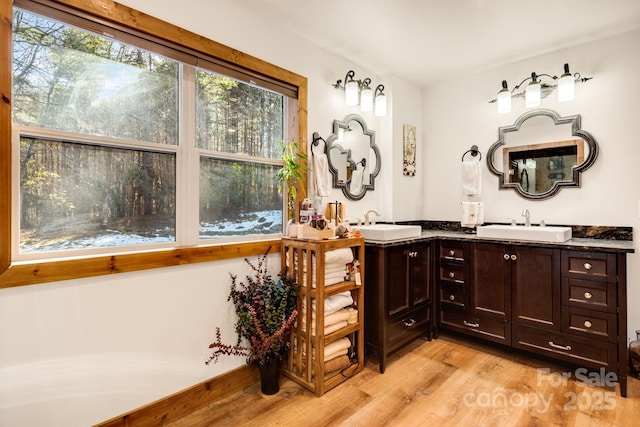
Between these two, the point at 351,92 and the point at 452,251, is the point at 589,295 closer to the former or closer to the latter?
the point at 452,251

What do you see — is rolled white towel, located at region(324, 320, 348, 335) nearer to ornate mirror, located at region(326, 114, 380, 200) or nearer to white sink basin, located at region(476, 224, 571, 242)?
ornate mirror, located at region(326, 114, 380, 200)

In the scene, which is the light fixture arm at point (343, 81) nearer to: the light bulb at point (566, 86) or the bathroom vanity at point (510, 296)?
the bathroom vanity at point (510, 296)

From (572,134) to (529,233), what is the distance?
978mm

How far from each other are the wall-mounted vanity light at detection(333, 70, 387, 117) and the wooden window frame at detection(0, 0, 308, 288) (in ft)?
1.70

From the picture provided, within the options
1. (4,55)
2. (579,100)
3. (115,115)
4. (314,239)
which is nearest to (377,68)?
(579,100)

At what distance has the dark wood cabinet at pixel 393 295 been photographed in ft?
7.83

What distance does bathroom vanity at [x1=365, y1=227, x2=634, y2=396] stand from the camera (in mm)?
2152

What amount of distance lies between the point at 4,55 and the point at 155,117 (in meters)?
0.65

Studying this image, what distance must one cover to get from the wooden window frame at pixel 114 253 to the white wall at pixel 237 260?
55mm

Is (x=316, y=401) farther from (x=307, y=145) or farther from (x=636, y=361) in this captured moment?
(x=636, y=361)

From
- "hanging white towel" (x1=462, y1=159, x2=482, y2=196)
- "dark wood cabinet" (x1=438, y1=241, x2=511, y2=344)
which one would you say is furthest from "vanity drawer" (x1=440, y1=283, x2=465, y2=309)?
"hanging white towel" (x1=462, y1=159, x2=482, y2=196)

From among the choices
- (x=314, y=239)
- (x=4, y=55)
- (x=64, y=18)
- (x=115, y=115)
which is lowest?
(x=314, y=239)

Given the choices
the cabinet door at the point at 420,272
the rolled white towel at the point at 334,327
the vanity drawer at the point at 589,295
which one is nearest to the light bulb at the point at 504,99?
the cabinet door at the point at 420,272

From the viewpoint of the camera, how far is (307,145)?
2535 millimetres
